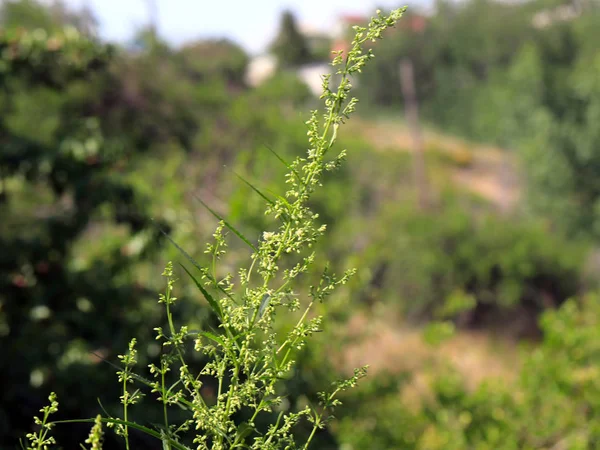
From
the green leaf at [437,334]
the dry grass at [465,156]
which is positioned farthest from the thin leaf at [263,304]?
the dry grass at [465,156]

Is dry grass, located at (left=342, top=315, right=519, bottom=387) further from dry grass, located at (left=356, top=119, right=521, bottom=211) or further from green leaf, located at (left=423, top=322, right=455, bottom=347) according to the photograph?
dry grass, located at (left=356, top=119, right=521, bottom=211)

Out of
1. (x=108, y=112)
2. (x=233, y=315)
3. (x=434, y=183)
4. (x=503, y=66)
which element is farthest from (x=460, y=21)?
(x=233, y=315)

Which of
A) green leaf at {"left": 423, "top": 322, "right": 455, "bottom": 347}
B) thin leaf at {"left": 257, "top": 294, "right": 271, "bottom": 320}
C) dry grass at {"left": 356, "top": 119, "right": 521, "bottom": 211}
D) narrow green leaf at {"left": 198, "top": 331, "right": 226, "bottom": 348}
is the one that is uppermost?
dry grass at {"left": 356, "top": 119, "right": 521, "bottom": 211}

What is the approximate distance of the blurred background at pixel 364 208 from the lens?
4012mm

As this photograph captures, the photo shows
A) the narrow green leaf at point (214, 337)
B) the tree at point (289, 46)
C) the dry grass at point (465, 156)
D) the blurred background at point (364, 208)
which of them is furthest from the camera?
the tree at point (289, 46)

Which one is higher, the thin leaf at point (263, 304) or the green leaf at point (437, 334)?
the green leaf at point (437, 334)

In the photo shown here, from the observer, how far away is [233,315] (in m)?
0.80

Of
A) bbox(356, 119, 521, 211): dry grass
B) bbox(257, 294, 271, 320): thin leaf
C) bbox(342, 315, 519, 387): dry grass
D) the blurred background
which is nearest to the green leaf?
the blurred background

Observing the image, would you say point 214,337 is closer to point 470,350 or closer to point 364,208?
point 470,350

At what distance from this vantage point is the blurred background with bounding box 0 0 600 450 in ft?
13.2

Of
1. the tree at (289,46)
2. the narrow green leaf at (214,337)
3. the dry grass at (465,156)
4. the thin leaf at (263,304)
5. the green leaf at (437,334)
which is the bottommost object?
the narrow green leaf at (214,337)

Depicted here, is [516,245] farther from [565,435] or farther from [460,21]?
[460,21]

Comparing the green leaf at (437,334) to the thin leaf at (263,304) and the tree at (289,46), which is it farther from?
the tree at (289,46)

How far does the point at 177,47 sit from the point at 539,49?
45.8 feet
